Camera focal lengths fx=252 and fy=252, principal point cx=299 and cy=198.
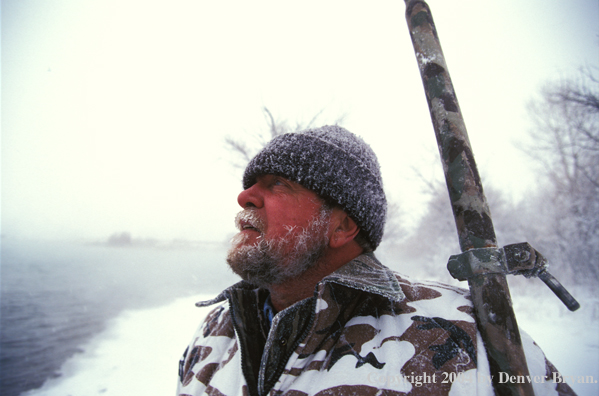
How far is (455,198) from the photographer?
0.98 meters

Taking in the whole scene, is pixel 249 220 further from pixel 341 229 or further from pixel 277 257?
pixel 341 229

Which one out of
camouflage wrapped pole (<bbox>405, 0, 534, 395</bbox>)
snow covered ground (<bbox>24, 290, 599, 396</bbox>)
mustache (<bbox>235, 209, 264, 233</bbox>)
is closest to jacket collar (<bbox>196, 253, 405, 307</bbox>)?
camouflage wrapped pole (<bbox>405, 0, 534, 395</bbox>)

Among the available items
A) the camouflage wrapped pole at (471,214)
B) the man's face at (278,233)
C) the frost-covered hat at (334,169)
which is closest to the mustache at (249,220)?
the man's face at (278,233)

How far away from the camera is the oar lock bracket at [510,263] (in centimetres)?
85

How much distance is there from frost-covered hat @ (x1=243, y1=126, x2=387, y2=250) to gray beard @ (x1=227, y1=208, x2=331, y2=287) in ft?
0.86

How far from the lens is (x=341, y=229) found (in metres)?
1.49

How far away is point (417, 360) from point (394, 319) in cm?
16

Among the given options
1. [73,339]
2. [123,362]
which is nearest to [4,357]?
[73,339]

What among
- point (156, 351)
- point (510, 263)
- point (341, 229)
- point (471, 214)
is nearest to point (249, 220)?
point (341, 229)

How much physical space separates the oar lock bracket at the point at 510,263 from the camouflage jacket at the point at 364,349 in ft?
0.70

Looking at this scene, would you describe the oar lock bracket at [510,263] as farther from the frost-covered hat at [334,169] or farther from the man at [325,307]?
the frost-covered hat at [334,169]

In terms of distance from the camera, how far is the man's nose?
1456mm

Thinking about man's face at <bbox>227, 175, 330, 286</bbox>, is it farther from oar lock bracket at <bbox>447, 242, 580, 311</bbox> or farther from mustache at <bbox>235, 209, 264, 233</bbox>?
oar lock bracket at <bbox>447, 242, 580, 311</bbox>

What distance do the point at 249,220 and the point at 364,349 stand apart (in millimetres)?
830
